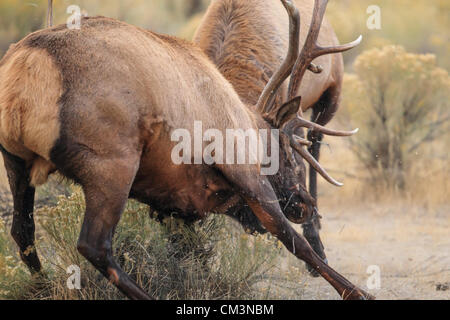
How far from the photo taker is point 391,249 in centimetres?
692

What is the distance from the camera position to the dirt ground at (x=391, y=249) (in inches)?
223

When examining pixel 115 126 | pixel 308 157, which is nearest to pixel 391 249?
pixel 308 157

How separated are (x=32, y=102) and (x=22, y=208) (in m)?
0.92

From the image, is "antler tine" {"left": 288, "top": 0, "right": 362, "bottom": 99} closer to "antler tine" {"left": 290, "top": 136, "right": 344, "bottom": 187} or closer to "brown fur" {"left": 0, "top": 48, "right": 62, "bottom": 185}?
"antler tine" {"left": 290, "top": 136, "right": 344, "bottom": 187}

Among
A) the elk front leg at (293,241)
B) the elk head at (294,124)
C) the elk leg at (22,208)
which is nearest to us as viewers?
the elk leg at (22,208)

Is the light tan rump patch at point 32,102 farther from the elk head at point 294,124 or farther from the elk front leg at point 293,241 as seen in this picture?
the elk head at point 294,124

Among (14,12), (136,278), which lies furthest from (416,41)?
(136,278)

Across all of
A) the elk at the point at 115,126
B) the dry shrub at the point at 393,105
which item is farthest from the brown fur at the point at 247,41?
the dry shrub at the point at 393,105

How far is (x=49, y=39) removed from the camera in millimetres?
3658

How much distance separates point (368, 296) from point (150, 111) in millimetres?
1937

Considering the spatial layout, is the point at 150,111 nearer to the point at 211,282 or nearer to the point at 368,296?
the point at 211,282

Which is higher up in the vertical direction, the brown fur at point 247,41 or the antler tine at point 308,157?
the brown fur at point 247,41
